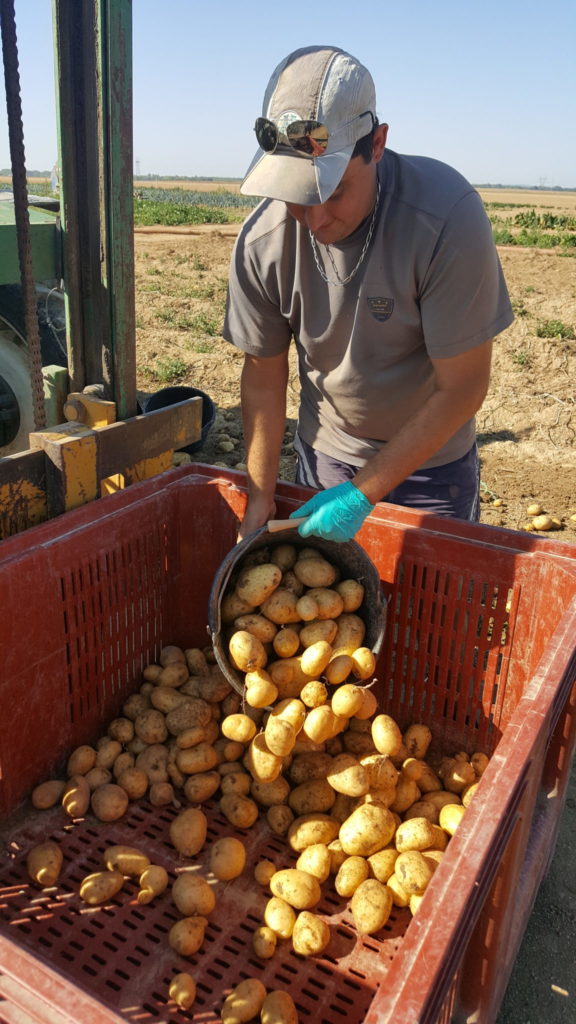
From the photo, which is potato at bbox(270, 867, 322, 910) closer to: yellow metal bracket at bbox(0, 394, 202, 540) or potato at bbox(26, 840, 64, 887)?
potato at bbox(26, 840, 64, 887)

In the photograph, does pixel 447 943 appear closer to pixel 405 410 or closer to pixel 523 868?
pixel 523 868

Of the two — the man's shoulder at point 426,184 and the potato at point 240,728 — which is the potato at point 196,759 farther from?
the man's shoulder at point 426,184

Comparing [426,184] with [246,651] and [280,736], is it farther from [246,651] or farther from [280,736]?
[280,736]

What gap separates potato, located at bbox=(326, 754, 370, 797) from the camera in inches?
75.4

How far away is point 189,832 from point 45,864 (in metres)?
0.34

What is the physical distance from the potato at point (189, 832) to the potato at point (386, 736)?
1.58ft

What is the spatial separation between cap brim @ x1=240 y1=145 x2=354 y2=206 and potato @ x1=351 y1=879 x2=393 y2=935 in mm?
1521

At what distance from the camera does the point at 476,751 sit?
7.26ft

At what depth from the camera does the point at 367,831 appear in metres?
1.84

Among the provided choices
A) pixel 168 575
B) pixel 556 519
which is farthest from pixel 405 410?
pixel 556 519

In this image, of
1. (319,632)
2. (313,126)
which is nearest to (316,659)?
(319,632)

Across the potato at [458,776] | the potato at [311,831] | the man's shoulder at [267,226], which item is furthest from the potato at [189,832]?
the man's shoulder at [267,226]

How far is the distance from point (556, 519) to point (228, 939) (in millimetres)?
3546

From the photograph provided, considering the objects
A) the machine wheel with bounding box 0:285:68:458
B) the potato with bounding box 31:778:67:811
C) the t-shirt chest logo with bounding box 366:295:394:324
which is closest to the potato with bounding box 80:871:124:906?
the potato with bounding box 31:778:67:811
